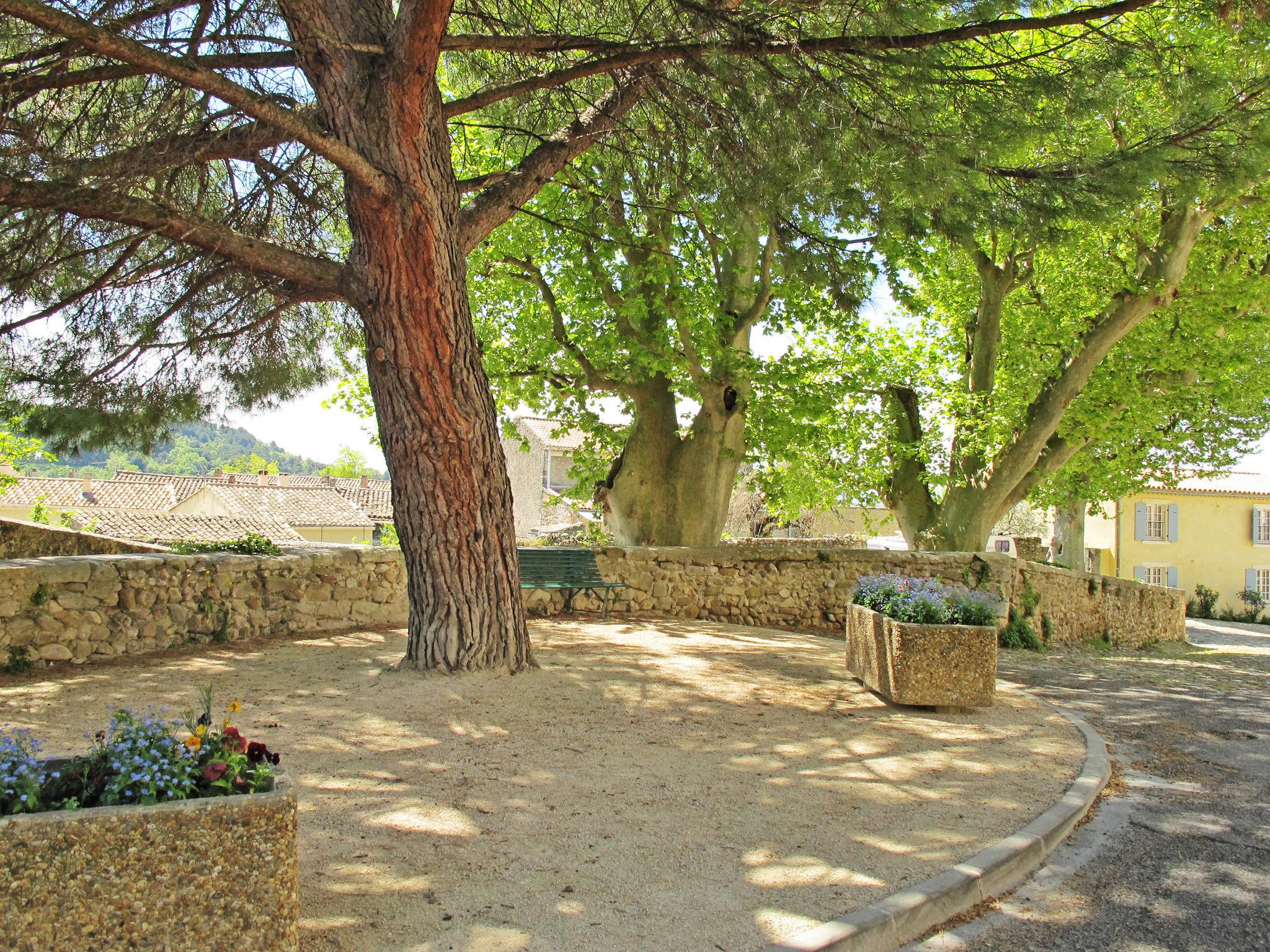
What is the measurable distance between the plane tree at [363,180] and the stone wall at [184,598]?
4.60ft

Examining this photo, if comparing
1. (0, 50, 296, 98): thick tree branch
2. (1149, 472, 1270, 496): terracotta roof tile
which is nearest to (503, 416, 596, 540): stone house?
(1149, 472, 1270, 496): terracotta roof tile

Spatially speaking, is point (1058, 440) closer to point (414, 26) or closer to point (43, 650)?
point (414, 26)

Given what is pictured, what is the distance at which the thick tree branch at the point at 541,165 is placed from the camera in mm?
7438

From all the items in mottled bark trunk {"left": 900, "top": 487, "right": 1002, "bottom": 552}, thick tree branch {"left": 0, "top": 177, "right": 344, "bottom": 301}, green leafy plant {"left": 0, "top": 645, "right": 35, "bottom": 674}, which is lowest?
green leafy plant {"left": 0, "top": 645, "right": 35, "bottom": 674}

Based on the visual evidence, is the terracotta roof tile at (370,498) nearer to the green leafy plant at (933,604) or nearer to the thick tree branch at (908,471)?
the thick tree branch at (908,471)

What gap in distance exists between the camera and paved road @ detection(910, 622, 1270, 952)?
339 cm

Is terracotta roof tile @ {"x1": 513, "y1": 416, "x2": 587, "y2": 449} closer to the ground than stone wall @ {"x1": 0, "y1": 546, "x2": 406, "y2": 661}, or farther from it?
farther from it

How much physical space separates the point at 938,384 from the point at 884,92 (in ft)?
37.7

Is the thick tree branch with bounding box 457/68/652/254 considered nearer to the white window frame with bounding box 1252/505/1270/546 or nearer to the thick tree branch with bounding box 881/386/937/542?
the thick tree branch with bounding box 881/386/937/542

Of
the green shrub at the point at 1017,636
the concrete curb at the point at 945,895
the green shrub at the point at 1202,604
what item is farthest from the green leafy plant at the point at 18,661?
the green shrub at the point at 1202,604

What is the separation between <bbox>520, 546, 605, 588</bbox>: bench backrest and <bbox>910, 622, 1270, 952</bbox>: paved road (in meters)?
5.38

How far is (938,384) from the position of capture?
57.6 ft

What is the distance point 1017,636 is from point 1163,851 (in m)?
10.2

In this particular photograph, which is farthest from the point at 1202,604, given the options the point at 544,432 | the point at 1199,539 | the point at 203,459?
the point at 203,459
